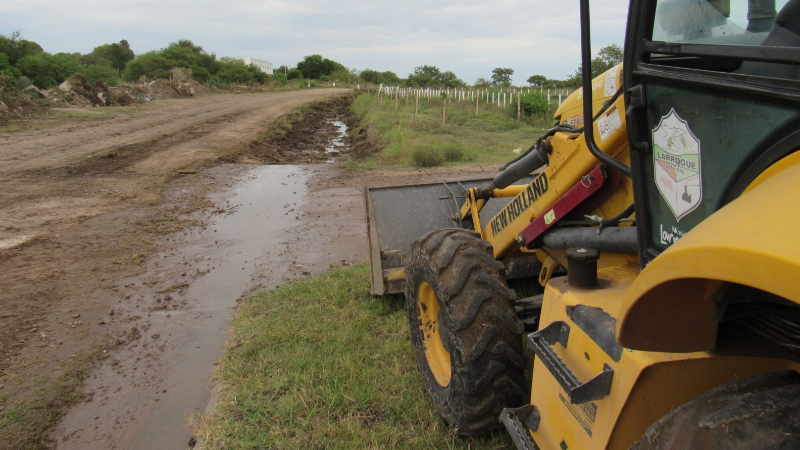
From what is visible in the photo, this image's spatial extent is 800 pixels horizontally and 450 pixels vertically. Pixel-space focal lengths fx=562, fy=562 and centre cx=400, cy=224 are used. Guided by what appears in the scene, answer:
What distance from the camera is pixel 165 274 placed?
603cm

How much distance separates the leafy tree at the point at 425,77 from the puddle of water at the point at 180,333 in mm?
47262

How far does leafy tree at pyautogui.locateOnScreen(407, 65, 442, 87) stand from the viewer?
54438mm

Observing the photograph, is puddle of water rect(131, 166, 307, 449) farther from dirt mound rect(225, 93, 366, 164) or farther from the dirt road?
dirt mound rect(225, 93, 366, 164)

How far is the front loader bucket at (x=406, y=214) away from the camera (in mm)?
5059

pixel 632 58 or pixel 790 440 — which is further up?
pixel 632 58

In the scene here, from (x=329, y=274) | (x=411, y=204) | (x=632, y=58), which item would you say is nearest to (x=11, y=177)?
(x=329, y=274)

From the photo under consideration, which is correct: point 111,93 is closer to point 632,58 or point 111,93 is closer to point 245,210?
point 245,210

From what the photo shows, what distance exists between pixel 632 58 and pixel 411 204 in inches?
152

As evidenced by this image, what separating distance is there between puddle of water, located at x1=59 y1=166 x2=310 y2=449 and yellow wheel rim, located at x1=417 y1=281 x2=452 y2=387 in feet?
5.18

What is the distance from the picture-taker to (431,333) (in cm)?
347

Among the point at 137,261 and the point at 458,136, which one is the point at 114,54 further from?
the point at 137,261

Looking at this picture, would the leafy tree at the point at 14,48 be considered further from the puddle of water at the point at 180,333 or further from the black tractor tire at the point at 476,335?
the black tractor tire at the point at 476,335

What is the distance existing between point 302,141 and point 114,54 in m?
46.0

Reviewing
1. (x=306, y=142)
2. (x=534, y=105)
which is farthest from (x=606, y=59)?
(x=534, y=105)
